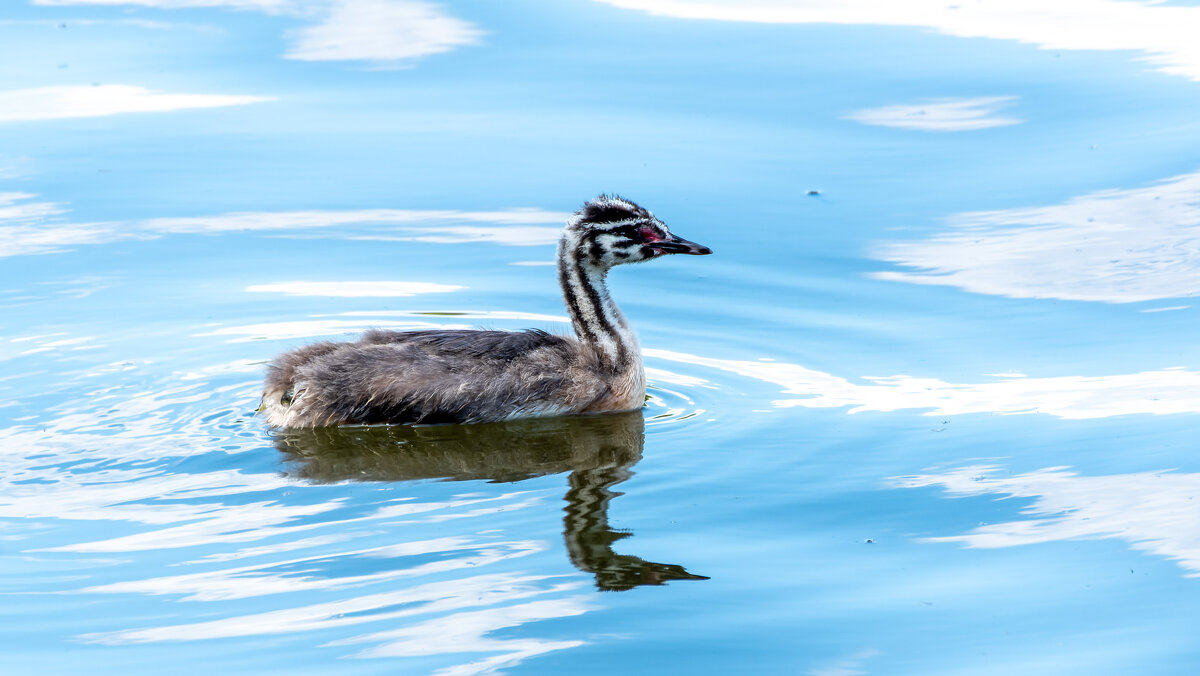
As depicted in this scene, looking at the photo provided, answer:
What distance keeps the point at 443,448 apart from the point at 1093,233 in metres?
5.58

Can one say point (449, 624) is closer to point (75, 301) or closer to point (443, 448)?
point (443, 448)

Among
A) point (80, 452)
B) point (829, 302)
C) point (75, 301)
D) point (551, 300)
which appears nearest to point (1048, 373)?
point (829, 302)

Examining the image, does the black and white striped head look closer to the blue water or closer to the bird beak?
the bird beak

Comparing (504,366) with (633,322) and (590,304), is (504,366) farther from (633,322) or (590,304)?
(633,322)

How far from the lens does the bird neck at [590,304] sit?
10828 mm

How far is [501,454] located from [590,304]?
153 centimetres

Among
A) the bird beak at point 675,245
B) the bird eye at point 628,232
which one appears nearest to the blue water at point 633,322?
the bird beak at point 675,245

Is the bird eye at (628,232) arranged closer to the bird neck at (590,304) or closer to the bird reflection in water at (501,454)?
the bird neck at (590,304)

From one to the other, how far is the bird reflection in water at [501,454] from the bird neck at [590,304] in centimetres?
54

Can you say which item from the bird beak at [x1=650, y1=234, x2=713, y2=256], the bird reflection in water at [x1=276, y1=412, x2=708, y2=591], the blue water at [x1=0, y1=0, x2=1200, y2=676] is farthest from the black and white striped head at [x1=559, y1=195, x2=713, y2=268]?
the bird reflection in water at [x1=276, y1=412, x2=708, y2=591]

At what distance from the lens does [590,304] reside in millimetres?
10898

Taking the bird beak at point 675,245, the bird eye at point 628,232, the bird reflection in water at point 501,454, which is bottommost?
the bird reflection in water at point 501,454

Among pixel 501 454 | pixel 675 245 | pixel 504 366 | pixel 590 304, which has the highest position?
pixel 675 245

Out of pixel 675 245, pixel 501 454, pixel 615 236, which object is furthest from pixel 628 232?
pixel 501 454
